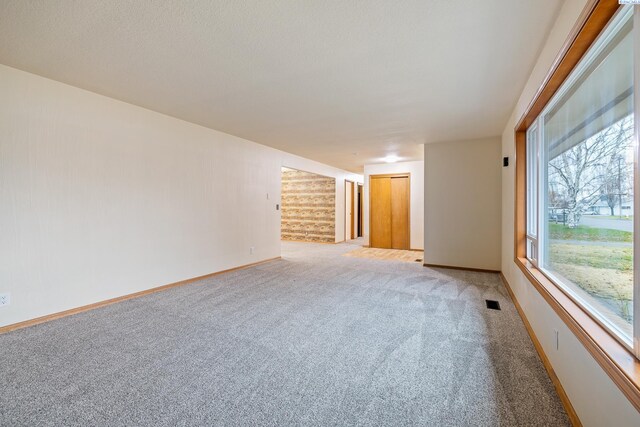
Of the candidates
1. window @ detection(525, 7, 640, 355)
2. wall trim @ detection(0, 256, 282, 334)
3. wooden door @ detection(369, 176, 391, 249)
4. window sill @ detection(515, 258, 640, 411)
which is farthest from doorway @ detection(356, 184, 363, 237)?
window sill @ detection(515, 258, 640, 411)

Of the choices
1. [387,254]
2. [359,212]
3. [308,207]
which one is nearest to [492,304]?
[387,254]

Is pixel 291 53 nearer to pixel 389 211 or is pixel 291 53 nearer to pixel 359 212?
pixel 389 211

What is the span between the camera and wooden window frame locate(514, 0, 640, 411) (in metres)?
1.08

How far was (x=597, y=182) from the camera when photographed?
155 cm

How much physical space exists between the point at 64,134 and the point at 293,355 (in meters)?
3.21

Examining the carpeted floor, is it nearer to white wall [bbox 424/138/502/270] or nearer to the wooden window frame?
the wooden window frame

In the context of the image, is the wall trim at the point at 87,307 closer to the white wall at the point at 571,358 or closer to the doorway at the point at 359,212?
the white wall at the point at 571,358

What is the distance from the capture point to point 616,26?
1.33 meters

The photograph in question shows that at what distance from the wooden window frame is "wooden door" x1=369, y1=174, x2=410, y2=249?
14.6 ft

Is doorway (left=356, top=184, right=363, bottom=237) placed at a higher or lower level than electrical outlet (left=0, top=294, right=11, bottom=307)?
higher

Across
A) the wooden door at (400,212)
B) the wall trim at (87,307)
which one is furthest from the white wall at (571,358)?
the wooden door at (400,212)

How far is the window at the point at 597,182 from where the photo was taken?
125cm

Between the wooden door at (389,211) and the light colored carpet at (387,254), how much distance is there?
1.11 ft

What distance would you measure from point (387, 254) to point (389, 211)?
1.34 m
